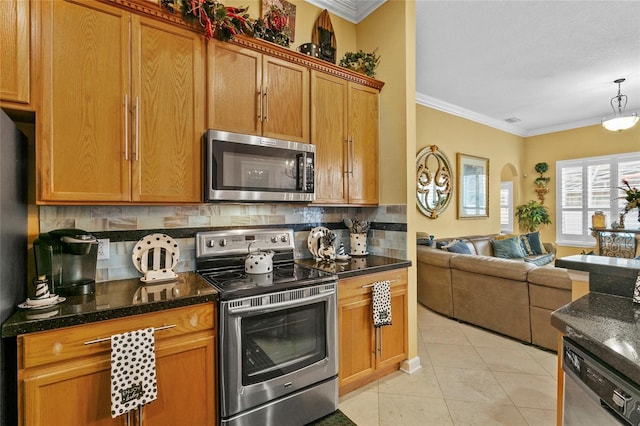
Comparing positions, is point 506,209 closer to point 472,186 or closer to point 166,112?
point 472,186

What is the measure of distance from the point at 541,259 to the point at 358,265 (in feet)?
15.0

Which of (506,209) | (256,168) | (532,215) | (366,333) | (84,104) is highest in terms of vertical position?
(84,104)

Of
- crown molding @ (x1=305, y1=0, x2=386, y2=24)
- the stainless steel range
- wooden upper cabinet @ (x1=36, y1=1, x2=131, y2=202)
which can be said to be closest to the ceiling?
crown molding @ (x1=305, y1=0, x2=386, y2=24)

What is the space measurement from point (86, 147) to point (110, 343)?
99 centimetres

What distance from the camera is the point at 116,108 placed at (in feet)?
5.24

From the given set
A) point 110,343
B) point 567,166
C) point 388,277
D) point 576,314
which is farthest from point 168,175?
point 567,166

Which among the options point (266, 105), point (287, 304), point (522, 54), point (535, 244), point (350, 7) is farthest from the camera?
point (535, 244)

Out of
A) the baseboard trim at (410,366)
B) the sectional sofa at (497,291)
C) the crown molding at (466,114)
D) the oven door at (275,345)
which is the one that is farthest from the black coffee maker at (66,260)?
the crown molding at (466,114)

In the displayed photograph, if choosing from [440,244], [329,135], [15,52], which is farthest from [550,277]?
[15,52]

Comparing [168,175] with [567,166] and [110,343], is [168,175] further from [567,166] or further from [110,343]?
[567,166]

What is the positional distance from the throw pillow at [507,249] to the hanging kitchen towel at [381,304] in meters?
3.79

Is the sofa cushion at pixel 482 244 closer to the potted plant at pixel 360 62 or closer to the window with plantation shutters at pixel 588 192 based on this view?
the window with plantation shutters at pixel 588 192

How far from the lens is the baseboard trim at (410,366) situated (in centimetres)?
245

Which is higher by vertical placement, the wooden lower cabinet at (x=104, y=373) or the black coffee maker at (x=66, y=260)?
the black coffee maker at (x=66, y=260)
